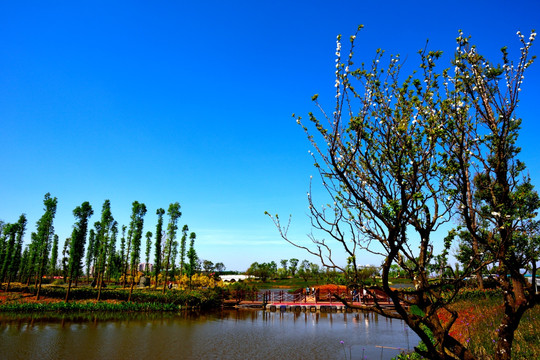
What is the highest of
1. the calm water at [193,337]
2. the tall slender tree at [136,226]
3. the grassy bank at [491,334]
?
the tall slender tree at [136,226]

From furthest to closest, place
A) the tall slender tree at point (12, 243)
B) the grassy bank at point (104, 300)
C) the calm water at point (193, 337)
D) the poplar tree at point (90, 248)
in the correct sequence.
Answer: the poplar tree at point (90, 248), the tall slender tree at point (12, 243), the grassy bank at point (104, 300), the calm water at point (193, 337)

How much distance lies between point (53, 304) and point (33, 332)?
11.3 metres

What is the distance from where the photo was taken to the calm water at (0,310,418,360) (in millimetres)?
14950

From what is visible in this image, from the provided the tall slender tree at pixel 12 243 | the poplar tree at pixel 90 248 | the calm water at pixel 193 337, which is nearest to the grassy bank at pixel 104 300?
the calm water at pixel 193 337

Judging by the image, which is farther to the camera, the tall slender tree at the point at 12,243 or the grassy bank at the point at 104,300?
the tall slender tree at the point at 12,243

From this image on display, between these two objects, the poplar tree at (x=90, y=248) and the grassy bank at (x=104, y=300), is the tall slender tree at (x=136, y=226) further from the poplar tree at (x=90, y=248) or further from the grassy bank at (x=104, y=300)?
the poplar tree at (x=90, y=248)

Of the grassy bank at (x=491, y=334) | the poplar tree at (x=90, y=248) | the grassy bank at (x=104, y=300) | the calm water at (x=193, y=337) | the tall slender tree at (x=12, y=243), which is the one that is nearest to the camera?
the grassy bank at (x=491, y=334)

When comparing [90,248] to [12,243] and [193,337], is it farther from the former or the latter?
[193,337]

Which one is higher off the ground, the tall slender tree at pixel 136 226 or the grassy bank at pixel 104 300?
the tall slender tree at pixel 136 226

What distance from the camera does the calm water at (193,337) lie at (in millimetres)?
14950

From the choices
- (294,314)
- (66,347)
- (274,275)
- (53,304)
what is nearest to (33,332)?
(66,347)

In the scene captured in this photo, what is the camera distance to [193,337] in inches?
749

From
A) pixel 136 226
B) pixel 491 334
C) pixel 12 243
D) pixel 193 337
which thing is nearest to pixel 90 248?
pixel 12 243

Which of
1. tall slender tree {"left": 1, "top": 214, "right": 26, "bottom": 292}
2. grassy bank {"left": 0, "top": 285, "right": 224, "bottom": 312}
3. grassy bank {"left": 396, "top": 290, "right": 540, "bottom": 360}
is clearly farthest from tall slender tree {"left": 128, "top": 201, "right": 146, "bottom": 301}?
grassy bank {"left": 396, "top": 290, "right": 540, "bottom": 360}
